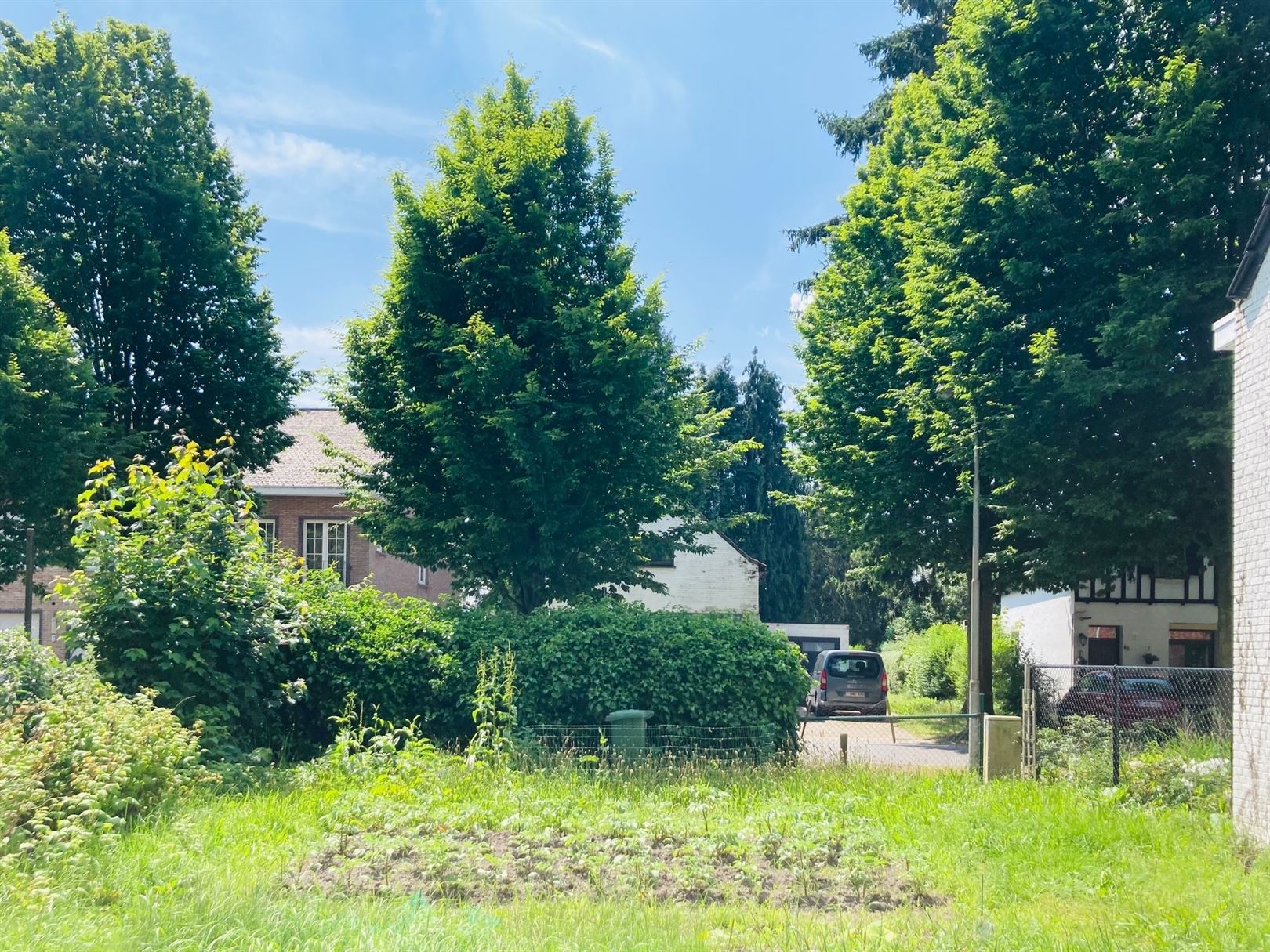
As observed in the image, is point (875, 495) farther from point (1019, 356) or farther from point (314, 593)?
point (314, 593)

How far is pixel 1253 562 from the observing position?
1020 centimetres

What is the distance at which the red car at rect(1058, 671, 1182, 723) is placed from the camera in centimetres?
1686

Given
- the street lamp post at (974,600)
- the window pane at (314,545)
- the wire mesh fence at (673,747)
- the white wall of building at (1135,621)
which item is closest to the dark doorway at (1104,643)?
the white wall of building at (1135,621)

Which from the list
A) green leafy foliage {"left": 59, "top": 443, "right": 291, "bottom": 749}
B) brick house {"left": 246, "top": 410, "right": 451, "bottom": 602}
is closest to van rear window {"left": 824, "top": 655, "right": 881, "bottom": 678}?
brick house {"left": 246, "top": 410, "right": 451, "bottom": 602}

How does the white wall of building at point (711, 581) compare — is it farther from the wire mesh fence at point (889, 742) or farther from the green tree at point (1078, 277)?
the green tree at point (1078, 277)

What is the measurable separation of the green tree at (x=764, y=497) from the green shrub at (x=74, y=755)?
4397cm

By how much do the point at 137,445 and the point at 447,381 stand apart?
778 centimetres

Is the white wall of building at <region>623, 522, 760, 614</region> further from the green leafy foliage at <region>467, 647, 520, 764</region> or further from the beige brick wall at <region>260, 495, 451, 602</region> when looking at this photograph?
the green leafy foliage at <region>467, 647, 520, 764</region>

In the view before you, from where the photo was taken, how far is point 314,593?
13.4 meters

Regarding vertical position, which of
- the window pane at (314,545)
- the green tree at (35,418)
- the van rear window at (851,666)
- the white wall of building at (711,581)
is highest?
the green tree at (35,418)

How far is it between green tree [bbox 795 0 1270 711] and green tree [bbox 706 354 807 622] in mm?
30569

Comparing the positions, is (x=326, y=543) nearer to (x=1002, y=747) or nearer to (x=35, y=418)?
(x=35, y=418)

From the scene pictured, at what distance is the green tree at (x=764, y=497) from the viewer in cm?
5391

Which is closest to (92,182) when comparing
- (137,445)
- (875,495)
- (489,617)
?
(137,445)
